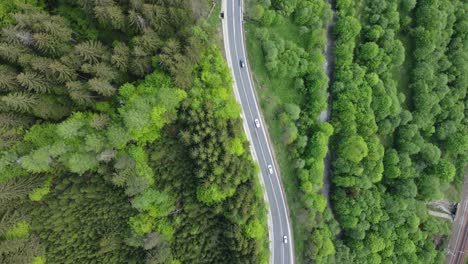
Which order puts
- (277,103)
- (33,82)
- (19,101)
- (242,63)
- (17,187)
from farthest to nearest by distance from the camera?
(277,103), (242,63), (17,187), (33,82), (19,101)

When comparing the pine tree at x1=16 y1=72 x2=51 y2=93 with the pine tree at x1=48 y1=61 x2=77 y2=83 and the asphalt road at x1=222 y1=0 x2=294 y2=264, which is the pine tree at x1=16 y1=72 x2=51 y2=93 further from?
the asphalt road at x1=222 y1=0 x2=294 y2=264

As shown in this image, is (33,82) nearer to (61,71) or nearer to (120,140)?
(61,71)

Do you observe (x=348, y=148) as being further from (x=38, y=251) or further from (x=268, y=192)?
(x=38, y=251)

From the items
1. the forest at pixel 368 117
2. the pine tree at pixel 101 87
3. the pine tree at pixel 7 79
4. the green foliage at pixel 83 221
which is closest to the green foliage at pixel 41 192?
the green foliage at pixel 83 221

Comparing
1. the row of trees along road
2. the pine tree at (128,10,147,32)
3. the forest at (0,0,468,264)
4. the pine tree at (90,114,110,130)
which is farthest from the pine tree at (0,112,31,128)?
the row of trees along road

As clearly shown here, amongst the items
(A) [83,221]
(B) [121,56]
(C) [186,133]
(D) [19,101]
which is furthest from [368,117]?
(D) [19,101]

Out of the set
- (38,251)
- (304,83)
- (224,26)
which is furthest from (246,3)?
(38,251)
